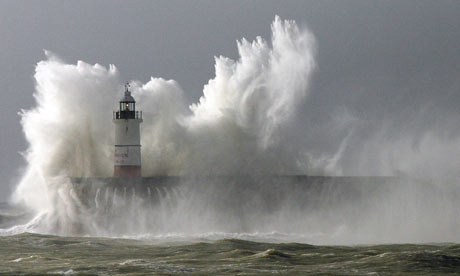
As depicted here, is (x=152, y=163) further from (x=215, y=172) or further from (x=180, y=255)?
(x=180, y=255)

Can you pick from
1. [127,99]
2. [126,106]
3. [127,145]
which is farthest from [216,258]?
[127,99]

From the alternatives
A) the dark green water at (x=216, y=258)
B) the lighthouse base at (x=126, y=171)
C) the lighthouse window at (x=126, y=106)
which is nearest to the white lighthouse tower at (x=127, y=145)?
the lighthouse base at (x=126, y=171)

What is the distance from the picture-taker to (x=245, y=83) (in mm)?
66375

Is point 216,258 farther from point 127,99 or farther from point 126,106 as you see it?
point 127,99

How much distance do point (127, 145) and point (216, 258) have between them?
16935 mm

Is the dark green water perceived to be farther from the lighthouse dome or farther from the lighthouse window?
the lighthouse dome

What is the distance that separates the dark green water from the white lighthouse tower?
705 cm

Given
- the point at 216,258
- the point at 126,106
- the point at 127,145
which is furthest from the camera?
the point at 126,106

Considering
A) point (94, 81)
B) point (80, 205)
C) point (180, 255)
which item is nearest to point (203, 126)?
point (94, 81)

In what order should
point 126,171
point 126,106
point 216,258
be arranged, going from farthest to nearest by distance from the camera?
1. point 126,106
2. point 126,171
3. point 216,258

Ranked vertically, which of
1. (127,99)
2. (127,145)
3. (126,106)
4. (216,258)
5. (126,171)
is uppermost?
(127,99)

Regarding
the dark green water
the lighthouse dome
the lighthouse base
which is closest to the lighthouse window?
the lighthouse dome

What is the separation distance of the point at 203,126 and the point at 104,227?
1213cm

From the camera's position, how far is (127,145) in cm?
5834
